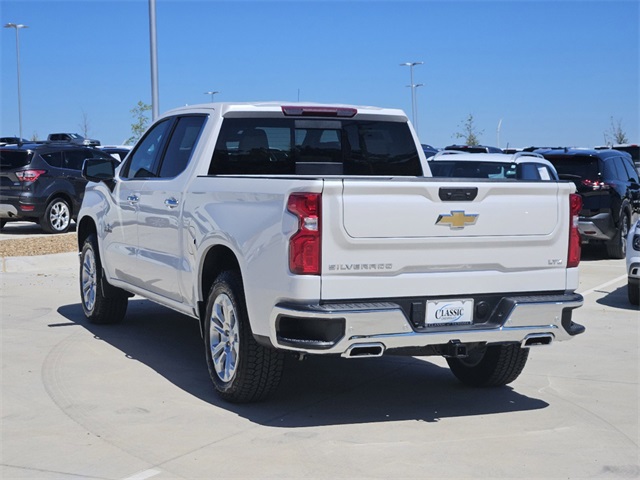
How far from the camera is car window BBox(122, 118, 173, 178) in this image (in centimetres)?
836

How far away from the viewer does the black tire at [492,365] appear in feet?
23.4

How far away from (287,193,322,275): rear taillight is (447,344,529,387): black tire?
1742 mm

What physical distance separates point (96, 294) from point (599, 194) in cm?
1002

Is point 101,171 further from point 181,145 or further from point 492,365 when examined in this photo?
point 492,365

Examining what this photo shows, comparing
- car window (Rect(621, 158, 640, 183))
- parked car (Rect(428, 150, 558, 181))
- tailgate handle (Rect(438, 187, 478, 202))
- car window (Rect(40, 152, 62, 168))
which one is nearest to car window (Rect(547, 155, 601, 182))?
car window (Rect(621, 158, 640, 183))

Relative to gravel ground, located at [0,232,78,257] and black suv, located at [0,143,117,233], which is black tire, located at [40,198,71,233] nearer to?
black suv, located at [0,143,117,233]

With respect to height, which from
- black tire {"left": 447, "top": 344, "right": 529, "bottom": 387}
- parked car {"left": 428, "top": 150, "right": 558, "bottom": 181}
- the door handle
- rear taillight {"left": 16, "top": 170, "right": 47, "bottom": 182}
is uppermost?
the door handle

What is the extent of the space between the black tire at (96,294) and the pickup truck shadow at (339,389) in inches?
12.5

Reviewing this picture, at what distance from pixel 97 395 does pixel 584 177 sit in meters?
11.9

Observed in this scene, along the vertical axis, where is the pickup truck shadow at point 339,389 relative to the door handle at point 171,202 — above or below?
below

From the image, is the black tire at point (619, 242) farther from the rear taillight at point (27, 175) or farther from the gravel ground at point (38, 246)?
Answer: the rear taillight at point (27, 175)

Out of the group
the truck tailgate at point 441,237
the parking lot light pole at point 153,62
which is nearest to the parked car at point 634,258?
the truck tailgate at point 441,237

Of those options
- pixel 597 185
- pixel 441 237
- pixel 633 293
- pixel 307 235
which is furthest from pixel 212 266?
pixel 597 185

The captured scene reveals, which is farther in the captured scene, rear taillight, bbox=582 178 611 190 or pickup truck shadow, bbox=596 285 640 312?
rear taillight, bbox=582 178 611 190
